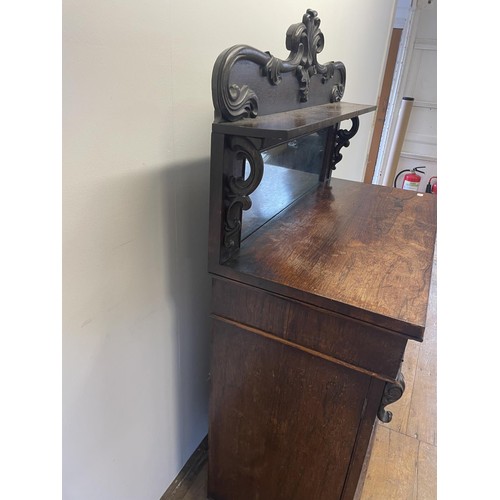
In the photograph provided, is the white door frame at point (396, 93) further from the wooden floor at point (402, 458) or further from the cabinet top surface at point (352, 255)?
the cabinet top surface at point (352, 255)

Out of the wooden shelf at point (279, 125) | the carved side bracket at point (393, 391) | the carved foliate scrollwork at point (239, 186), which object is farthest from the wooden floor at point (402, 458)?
the wooden shelf at point (279, 125)

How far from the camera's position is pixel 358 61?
182cm

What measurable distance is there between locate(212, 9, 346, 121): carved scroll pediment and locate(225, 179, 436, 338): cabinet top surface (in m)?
0.28

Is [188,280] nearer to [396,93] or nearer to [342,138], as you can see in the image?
[342,138]

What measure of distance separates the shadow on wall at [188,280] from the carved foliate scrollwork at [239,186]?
15 centimetres

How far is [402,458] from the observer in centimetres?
133

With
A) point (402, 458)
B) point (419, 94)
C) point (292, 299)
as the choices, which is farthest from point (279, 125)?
point (419, 94)

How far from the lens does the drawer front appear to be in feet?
2.16

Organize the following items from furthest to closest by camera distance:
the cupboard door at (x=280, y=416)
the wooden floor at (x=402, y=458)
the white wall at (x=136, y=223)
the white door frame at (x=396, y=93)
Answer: the white door frame at (x=396, y=93)
the wooden floor at (x=402, y=458)
the cupboard door at (x=280, y=416)
the white wall at (x=136, y=223)

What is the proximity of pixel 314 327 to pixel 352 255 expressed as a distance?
0.19 metres

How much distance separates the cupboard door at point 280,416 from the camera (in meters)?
0.75
